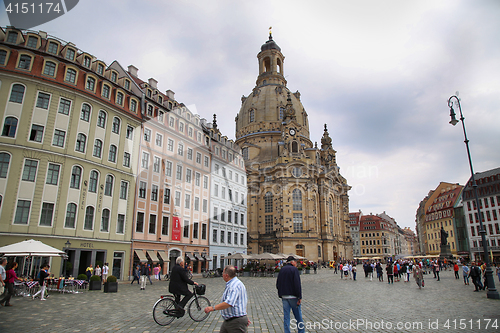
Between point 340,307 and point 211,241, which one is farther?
point 211,241

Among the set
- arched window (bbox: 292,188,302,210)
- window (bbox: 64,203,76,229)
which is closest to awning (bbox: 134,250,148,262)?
window (bbox: 64,203,76,229)

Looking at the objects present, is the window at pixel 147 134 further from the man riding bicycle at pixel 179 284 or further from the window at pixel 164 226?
the man riding bicycle at pixel 179 284

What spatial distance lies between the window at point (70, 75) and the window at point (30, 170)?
751 cm

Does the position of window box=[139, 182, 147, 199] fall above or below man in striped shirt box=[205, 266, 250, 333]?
above

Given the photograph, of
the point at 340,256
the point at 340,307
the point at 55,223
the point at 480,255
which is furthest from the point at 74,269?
the point at 480,255

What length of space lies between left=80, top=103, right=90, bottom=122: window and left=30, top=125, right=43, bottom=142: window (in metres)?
3.40

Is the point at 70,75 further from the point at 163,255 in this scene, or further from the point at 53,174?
the point at 163,255

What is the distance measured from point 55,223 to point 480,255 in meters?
84.1

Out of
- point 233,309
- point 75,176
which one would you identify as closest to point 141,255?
point 75,176

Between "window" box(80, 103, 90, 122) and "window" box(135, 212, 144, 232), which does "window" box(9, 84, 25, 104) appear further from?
"window" box(135, 212, 144, 232)

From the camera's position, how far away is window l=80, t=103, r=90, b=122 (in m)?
27.7

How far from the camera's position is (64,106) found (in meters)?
26.7

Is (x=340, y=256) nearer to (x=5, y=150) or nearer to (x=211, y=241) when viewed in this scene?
(x=211, y=241)

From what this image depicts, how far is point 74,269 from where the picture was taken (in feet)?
82.7
